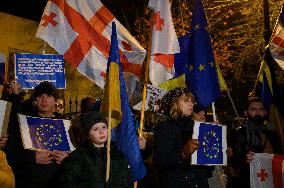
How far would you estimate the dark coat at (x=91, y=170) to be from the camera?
4027mm

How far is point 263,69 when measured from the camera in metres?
7.76

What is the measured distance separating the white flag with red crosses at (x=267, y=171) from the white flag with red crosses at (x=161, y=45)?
1685 mm

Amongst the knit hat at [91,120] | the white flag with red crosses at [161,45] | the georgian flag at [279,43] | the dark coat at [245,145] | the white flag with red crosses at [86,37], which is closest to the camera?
the knit hat at [91,120]

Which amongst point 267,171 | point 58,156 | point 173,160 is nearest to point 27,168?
point 58,156

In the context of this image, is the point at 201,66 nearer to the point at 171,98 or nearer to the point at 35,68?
the point at 171,98

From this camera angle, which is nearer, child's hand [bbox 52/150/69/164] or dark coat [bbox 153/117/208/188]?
dark coat [bbox 153/117/208/188]

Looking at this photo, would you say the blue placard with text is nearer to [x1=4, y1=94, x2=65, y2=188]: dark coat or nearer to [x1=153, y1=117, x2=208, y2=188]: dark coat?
[x1=4, y1=94, x2=65, y2=188]: dark coat

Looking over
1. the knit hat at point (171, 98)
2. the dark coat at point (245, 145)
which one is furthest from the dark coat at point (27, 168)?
the dark coat at point (245, 145)

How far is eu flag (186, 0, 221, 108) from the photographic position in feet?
19.0

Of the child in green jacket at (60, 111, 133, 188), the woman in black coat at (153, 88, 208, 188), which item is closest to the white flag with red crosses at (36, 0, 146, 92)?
the woman in black coat at (153, 88, 208, 188)

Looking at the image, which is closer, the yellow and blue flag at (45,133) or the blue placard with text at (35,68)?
the yellow and blue flag at (45,133)

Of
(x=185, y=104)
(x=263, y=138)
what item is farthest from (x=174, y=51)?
(x=263, y=138)

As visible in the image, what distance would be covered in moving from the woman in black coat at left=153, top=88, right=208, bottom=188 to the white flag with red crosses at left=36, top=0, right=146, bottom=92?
1.74 meters

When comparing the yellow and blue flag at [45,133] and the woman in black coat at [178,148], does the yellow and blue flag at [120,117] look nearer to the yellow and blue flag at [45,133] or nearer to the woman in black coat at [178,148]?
the woman in black coat at [178,148]
